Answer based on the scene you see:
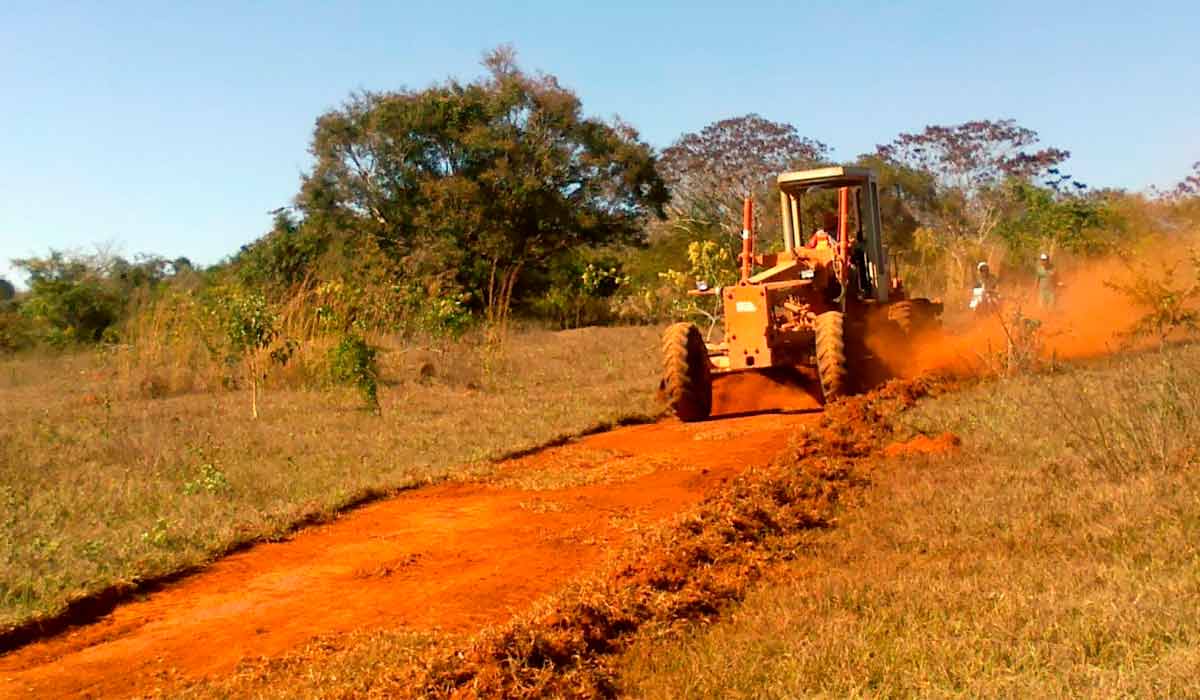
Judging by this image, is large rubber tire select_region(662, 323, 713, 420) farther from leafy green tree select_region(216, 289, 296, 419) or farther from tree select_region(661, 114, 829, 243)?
tree select_region(661, 114, 829, 243)

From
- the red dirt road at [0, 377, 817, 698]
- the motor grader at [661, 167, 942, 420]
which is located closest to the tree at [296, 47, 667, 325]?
the motor grader at [661, 167, 942, 420]

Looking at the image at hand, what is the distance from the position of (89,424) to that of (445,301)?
19.7ft

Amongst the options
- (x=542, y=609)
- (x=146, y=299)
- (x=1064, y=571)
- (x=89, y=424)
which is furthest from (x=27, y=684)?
(x=146, y=299)

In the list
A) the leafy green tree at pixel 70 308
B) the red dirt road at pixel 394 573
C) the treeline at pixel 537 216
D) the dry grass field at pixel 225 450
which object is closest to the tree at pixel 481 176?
the treeline at pixel 537 216

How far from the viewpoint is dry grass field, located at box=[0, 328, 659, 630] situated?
7562mm

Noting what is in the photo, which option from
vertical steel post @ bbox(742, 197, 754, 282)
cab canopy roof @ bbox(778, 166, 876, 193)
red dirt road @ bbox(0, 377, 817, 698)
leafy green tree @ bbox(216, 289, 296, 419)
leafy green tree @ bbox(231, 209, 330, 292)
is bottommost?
red dirt road @ bbox(0, 377, 817, 698)

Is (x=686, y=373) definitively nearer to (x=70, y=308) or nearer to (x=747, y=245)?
(x=747, y=245)

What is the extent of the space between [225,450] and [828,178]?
7808 millimetres

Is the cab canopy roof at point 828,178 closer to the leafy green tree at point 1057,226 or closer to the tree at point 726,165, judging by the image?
the leafy green tree at point 1057,226

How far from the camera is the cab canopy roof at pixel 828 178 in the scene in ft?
46.2

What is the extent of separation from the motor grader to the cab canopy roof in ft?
0.04

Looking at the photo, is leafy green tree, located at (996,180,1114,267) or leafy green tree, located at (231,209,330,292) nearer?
leafy green tree, located at (996,180,1114,267)

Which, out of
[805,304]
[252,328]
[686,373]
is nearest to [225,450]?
[252,328]

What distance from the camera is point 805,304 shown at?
13797mm
